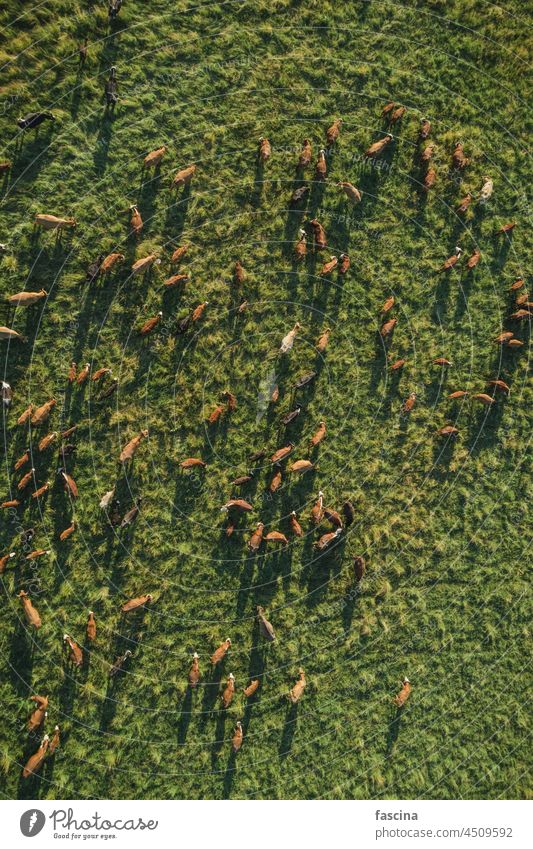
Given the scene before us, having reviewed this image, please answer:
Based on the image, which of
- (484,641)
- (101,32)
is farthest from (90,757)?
(101,32)

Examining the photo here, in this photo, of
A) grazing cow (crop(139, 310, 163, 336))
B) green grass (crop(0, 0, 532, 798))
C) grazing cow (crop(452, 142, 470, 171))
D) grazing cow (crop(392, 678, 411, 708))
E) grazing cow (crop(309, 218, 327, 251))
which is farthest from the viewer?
→ grazing cow (crop(452, 142, 470, 171))

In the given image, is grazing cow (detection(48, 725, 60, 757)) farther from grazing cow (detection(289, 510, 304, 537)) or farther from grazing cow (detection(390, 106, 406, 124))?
grazing cow (detection(390, 106, 406, 124))

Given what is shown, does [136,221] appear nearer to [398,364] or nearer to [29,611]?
[398,364]

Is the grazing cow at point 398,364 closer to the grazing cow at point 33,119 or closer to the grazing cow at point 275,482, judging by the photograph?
the grazing cow at point 275,482

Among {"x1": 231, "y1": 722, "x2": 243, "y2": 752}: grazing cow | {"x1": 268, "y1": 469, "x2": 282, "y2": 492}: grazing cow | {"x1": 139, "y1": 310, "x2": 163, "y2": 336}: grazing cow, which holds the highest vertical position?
{"x1": 139, "y1": 310, "x2": 163, "y2": 336}: grazing cow

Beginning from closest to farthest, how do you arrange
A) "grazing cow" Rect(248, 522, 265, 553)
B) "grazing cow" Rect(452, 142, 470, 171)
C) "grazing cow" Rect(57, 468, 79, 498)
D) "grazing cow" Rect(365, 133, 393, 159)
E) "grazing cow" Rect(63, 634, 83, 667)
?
"grazing cow" Rect(57, 468, 79, 498)
"grazing cow" Rect(63, 634, 83, 667)
"grazing cow" Rect(248, 522, 265, 553)
"grazing cow" Rect(365, 133, 393, 159)
"grazing cow" Rect(452, 142, 470, 171)

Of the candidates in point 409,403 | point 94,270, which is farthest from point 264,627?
point 94,270

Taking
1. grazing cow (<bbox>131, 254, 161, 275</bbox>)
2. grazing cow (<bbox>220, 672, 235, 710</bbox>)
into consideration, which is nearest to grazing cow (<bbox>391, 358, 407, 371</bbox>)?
grazing cow (<bbox>131, 254, 161, 275</bbox>)

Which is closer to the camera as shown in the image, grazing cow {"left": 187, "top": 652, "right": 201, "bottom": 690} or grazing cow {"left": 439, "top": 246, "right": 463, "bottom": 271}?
grazing cow {"left": 187, "top": 652, "right": 201, "bottom": 690}
